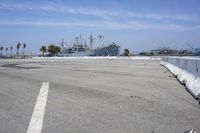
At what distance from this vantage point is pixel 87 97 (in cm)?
934

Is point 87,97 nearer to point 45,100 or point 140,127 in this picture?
point 45,100

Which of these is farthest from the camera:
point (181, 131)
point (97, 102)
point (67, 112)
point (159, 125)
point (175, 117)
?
point (97, 102)

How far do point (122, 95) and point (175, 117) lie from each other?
3.26 meters

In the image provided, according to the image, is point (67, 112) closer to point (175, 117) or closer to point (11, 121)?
point (11, 121)

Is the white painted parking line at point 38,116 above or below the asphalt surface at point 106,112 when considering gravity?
below

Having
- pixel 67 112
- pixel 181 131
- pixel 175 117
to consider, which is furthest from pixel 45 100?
pixel 181 131

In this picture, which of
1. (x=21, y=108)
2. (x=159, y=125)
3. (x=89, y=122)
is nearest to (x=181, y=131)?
(x=159, y=125)

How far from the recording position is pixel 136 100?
28.6 ft

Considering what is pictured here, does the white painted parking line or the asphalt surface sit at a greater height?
the asphalt surface

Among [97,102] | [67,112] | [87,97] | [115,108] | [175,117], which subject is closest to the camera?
[175,117]

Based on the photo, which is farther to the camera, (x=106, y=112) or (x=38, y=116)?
(x=106, y=112)

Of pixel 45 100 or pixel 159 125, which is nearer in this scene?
pixel 159 125

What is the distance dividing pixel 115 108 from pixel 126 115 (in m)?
0.83

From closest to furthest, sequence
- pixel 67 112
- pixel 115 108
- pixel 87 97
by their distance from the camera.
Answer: pixel 67 112 → pixel 115 108 → pixel 87 97
